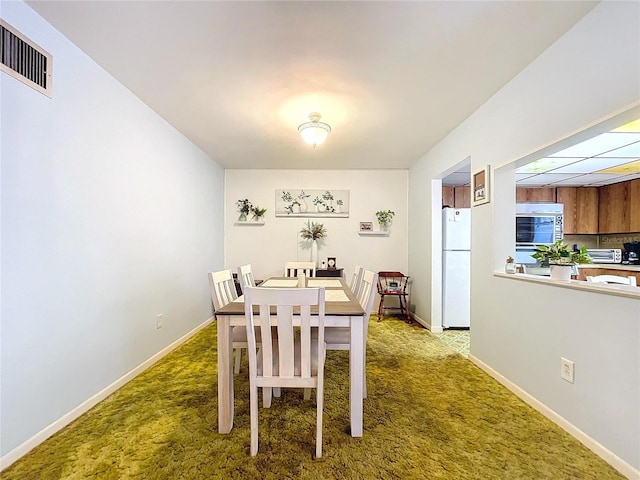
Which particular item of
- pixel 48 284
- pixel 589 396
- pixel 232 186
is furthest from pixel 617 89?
pixel 232 186

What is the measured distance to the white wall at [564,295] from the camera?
149cm

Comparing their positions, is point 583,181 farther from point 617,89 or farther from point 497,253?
point 617,89

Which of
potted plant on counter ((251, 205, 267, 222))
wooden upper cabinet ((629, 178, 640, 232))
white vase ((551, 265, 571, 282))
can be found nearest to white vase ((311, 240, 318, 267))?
potted plant on counter ((251, 205, 267, 222))

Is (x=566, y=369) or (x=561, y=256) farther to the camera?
(x=561, y=256)

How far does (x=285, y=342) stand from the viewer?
1.59 meters

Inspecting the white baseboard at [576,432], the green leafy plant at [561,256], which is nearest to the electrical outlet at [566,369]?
the white baseboard at [576,432]

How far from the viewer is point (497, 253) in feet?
8.42

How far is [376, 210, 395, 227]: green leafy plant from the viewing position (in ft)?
16.3

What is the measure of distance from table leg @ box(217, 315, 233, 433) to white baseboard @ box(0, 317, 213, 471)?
3.17 feet

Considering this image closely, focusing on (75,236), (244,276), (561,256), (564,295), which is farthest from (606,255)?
(75,236)

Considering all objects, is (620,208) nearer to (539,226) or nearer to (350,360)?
(539,226)

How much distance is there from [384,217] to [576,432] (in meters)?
3.56

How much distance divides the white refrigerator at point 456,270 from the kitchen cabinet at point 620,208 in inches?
97.3

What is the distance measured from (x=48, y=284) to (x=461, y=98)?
3257 millimetres
